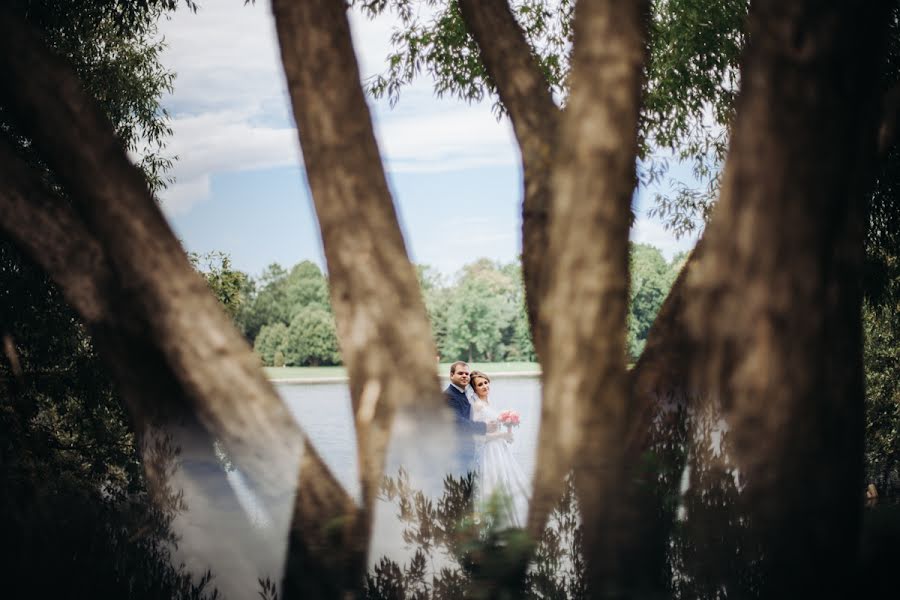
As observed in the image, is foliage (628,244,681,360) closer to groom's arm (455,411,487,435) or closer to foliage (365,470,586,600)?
groom's arm (455,411,487,435)

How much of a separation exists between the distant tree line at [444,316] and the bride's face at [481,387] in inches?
2338

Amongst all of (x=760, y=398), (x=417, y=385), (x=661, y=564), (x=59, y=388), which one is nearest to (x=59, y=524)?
(x=417, y=385)

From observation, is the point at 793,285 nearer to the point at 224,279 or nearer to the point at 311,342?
the point at 224,279

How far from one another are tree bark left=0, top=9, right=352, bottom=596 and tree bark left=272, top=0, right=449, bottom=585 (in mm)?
272

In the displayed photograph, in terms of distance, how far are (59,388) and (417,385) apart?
8.32 m

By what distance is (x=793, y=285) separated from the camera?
7.21 ft

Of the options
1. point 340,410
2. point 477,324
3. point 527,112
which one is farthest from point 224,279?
point 477,324

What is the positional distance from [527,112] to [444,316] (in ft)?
243

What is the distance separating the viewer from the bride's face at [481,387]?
7500 millimetres

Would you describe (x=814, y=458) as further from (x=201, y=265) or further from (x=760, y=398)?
(x=201, y=265)

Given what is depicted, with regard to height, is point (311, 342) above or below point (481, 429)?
above

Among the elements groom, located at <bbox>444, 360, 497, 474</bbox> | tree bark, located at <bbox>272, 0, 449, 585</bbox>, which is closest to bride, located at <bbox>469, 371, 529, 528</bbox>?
groom, located at <bbox>444, 360, 497, 474</bbox>

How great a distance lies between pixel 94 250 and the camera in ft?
10.9

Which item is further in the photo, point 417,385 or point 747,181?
point 417,385
